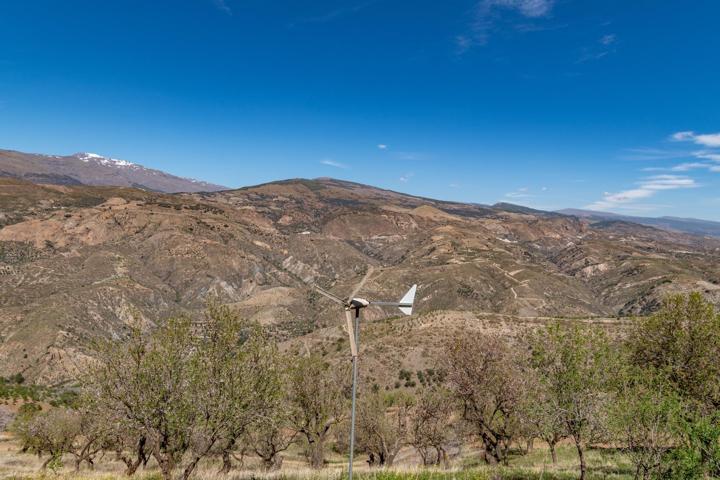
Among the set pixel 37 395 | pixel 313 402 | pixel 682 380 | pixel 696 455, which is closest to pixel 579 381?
pixel 696 455

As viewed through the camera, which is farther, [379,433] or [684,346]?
[379,433]

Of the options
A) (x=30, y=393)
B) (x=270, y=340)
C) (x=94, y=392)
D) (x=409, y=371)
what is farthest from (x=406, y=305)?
(x=30, y=393)

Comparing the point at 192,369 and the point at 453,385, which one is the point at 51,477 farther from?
the point at 453,385

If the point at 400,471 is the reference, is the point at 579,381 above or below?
above

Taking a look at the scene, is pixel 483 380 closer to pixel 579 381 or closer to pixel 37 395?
pixel 579 381

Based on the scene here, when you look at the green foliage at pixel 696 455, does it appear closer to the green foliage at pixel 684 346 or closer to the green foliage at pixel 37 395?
the green foliage at pixel 684 346

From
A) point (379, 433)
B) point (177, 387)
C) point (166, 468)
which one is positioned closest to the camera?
point (177, 387)

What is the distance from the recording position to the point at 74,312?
523 feet

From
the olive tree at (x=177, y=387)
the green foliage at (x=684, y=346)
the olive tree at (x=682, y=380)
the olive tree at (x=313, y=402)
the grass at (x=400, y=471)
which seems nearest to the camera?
the olive tree at (x=682, y=380)

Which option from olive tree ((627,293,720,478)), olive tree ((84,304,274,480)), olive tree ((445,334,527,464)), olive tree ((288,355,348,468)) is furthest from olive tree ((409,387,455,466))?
olive tree ((84,304,274,480))

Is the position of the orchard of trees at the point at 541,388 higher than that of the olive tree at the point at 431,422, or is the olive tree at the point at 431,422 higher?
the orchard of trees at the point at 541,388

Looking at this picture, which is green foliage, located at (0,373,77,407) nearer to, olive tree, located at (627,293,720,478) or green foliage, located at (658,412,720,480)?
olive tree, located at (627,293,720,478)

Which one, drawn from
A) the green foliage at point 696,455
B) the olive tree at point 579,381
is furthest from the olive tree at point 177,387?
the green foliage at point 696,455

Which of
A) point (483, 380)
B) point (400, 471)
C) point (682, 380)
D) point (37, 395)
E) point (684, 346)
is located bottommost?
point (37, 395)
